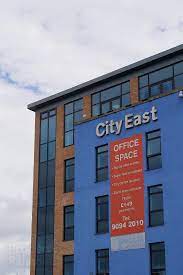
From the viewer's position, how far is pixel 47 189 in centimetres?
3809

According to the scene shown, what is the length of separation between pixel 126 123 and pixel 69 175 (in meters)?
7.14

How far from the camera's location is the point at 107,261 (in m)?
30.5

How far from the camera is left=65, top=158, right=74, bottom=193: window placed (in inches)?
1435

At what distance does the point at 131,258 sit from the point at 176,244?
2.93m

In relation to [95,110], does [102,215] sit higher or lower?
lower

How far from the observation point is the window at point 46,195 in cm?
3666

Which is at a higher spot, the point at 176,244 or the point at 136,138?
the point at 136,138

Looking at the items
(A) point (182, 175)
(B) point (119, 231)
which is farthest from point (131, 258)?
(A) point (182, 175)

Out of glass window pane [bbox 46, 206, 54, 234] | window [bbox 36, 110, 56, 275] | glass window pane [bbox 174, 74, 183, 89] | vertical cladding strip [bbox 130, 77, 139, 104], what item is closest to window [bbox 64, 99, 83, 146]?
window [bbox 36, 110, 56, 275]

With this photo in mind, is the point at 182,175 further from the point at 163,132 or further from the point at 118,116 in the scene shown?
the point at 118,116

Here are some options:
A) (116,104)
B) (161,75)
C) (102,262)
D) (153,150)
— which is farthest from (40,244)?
(161,75)

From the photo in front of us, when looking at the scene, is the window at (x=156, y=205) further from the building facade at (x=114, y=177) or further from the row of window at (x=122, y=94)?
the row of window at (x=122, y=94)

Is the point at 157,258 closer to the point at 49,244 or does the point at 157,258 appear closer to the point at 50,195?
the point at 49,244

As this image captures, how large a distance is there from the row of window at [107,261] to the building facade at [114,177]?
54 millimetres
